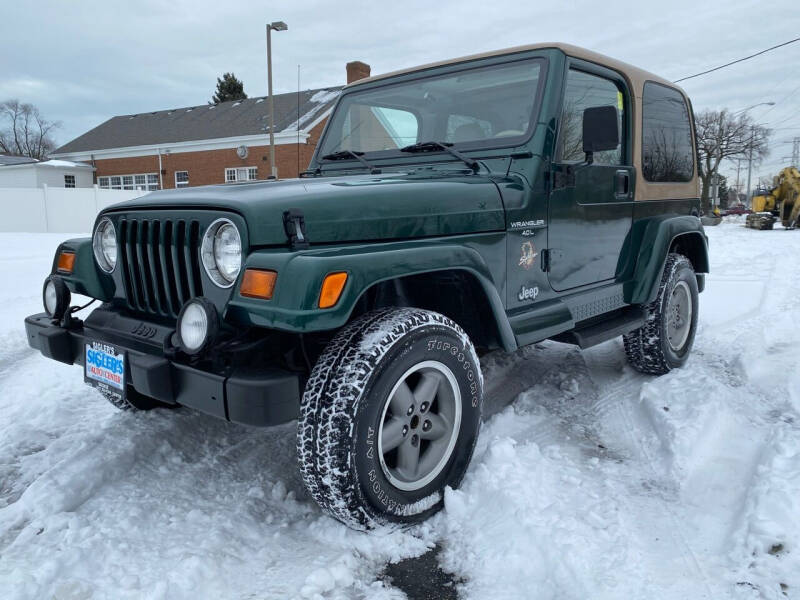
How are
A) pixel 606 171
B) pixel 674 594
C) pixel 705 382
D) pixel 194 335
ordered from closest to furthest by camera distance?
pixel 674 594, pixel 194 335, pixel 606 171, pixel 705 382

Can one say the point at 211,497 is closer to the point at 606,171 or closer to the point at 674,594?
the point at 674,594

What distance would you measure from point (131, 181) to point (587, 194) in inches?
1202

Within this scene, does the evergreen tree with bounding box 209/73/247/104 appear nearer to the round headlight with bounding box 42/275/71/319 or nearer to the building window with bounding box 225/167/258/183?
the building window with bounding box 225/167/258/183

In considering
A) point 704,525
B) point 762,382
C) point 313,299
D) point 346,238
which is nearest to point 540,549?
point 704,525

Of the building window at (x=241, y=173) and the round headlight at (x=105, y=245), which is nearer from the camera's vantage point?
the round headlight at (x=105, y=245)

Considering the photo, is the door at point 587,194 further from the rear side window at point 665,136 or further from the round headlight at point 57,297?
the round headlight at point 57,297

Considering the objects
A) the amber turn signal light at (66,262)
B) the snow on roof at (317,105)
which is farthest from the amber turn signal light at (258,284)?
the snow on roof at (317,105)

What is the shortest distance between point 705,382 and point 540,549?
7.62 ft

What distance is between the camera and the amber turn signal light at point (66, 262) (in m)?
3.02

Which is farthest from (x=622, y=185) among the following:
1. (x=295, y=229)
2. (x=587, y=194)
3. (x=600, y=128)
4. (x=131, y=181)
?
(x=131, y=181)

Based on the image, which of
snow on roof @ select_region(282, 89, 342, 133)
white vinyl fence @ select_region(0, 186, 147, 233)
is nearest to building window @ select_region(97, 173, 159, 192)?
snow on roof @ select_region(282, 89, 342, 133)

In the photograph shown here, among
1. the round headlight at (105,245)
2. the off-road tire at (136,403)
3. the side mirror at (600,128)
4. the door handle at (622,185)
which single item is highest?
the side mirror at (600,128)

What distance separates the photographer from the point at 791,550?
2.13 m

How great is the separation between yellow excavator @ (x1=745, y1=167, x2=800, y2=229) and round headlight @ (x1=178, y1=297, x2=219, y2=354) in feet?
81.2
